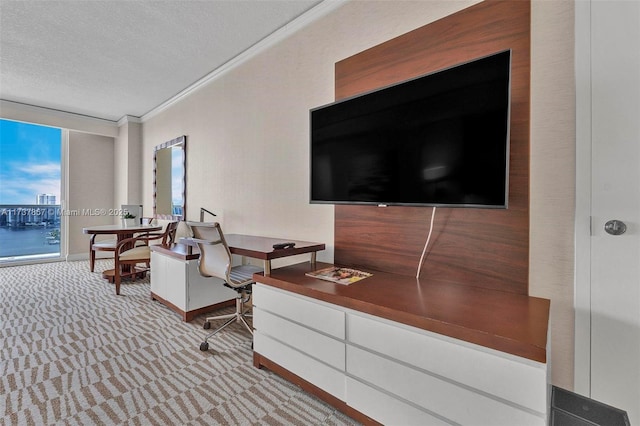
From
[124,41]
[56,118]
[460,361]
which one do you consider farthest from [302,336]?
[56,118]

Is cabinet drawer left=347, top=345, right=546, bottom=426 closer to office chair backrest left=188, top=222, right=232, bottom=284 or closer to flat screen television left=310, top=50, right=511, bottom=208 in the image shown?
flat screen television left=310, top=50, right=511, bottom=208

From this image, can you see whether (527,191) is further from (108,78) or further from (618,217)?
(108,78)

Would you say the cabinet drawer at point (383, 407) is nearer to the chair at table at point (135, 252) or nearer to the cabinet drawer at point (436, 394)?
the cabinet drawer at point (436, 394)

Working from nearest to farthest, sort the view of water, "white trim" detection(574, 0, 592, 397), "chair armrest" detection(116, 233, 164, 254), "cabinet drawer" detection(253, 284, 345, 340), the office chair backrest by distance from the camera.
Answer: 1. "white trim" detection(574, 0, 592, 397)
2. "cabinet drawer" detection(253, 284, 345, 340)
3. the office chair backrest
4. "chair armrest" detection(116, 233, 164, 254)
5. the view of water

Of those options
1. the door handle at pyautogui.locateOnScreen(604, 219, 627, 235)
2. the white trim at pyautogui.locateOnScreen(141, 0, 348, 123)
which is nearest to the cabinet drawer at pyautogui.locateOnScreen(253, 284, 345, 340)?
the door handle at pyautogui.locateOnScreen(604, 219, 627, 235)

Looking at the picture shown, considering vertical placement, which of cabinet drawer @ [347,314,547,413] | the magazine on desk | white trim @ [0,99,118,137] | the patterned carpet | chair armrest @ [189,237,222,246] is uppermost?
white trim @ [0,99,118,137]

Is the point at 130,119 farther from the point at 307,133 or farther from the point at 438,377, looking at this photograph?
the point at 438,377

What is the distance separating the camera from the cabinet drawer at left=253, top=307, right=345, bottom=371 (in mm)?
1516

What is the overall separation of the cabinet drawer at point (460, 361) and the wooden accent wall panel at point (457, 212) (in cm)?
66

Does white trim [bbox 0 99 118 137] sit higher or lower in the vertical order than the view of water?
higher

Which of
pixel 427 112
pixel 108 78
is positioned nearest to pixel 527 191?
pixel 427 112

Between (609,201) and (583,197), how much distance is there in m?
0.09

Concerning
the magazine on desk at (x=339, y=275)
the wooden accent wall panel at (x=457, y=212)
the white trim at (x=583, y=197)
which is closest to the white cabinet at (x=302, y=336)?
the magazine on desk at (x=339, y=275)

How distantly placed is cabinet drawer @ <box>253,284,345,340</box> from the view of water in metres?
6.12
